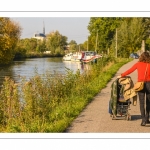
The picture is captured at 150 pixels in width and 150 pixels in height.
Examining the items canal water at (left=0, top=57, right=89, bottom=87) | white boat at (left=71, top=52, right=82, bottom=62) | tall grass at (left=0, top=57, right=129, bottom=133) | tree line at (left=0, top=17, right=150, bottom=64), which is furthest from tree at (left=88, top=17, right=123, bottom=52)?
tall grass at (left=0, top=57, right=129, bottom=133)

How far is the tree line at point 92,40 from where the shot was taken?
32031mm

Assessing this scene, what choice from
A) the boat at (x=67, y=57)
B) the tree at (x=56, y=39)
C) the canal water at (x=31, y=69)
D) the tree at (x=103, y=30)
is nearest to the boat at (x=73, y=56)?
the boat at (x=67, y=57)

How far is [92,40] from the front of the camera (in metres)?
55.0

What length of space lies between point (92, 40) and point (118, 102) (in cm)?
4532

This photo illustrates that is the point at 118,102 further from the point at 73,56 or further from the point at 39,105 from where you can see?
the point at 73,56

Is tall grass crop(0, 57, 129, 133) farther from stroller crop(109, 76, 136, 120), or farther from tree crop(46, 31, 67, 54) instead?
tree crop(46, 31, 67, 54)

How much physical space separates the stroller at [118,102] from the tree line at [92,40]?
17.7 m

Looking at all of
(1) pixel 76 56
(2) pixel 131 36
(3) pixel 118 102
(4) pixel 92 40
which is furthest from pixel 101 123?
(1) pixel 76 56
